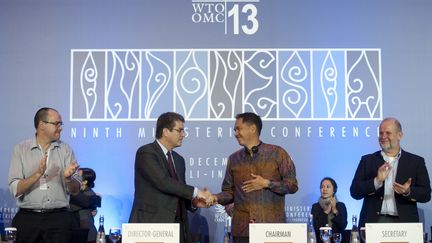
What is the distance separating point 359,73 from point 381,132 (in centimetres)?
135

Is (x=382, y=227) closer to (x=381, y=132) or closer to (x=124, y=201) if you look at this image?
(x=381, y=132)

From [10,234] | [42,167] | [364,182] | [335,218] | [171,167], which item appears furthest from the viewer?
[335,218]

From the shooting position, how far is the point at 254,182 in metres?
4.39

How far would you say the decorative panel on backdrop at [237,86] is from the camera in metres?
6.14

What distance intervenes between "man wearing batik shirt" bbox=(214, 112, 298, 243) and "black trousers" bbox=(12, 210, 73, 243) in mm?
1070

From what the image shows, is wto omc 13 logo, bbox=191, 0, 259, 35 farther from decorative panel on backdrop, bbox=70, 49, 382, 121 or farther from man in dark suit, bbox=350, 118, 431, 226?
man in dark suit, bbox=350, 118, 431, 226

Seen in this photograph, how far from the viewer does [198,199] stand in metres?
4.53

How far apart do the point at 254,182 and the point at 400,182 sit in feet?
3.93

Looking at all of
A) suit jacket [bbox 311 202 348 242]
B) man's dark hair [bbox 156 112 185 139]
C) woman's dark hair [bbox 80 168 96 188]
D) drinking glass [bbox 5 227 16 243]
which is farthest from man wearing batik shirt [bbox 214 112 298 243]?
woman's dark hair [bbox 80 168 96 188]

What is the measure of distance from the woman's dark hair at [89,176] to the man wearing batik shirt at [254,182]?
1.74 m

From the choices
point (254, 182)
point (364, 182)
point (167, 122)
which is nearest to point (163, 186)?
point (167, 122)

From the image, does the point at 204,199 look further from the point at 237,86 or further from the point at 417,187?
the point at 237,86

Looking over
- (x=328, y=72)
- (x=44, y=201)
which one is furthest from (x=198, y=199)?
(x=328, y=72)

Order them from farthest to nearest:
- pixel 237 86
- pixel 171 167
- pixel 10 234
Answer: pixel 237 86 → pixel 171 167 → pixel 10 234
